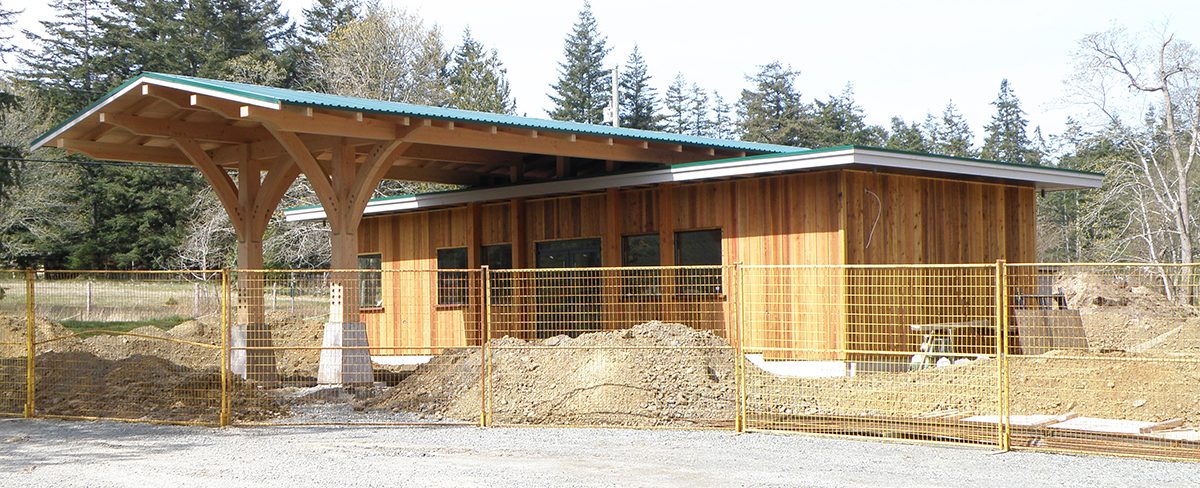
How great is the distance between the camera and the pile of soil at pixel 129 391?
12.7m

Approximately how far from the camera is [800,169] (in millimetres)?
14453

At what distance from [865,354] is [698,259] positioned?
309 centimetres

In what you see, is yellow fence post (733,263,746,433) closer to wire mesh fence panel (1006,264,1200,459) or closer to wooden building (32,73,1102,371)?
wooden building (32,73,1102,371)

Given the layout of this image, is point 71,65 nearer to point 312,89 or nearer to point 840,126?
point 312,89

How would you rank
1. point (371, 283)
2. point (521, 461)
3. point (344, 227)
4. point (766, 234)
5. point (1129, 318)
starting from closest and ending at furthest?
1. point (521, 461)
2. point (344, 227)
3. point (766, 234)
4. point (371, 283)
5. point (1129, 318)

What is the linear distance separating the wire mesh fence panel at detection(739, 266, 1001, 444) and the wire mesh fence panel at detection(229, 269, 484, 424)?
366 cm

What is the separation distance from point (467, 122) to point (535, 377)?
356cm

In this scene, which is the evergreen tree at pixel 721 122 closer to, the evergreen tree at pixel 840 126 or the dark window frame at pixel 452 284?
the evergreen tree at pixel 840 126

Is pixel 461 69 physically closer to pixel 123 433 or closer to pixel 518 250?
pixel 518 250

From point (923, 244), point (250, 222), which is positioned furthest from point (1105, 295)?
point (250, 222)

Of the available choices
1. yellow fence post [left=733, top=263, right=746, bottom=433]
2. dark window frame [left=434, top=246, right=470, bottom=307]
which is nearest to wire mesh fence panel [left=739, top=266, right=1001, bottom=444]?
yellow fence post [left=733, top=263, right=746, bottom=433]

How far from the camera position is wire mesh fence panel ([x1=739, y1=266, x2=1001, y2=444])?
11430 millimetres

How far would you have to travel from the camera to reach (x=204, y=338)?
24.2 metres

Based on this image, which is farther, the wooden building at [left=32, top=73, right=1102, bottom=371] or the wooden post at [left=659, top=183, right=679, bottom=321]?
the wooden post at [left=659, top=183, right=679, bottom=321]
